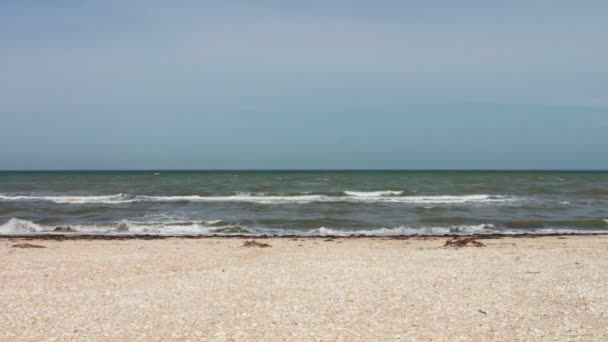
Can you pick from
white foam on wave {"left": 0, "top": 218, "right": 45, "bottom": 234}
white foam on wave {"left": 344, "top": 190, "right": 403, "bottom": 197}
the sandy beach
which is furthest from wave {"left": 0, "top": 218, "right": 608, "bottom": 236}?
white foam on wave {"left": 344, "top": 190, "right": 403, "bottom": 197}

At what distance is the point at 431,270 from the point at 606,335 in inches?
158

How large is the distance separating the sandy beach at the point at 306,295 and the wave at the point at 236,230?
18.4 feet

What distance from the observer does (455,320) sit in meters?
6.46

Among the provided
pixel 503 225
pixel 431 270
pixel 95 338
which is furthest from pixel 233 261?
pixel 503 225

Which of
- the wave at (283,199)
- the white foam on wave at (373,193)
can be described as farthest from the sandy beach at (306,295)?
the white foam on wave at (373,193)

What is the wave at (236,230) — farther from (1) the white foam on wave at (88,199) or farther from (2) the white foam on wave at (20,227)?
(1) the white foam on wave at (88,199)

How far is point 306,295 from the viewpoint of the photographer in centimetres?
775

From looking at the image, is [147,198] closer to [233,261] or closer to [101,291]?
[233,261]

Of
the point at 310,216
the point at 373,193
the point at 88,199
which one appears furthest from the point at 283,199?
the point at 88,199

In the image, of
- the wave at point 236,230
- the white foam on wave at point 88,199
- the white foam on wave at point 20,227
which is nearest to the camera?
the wave at point 236,230

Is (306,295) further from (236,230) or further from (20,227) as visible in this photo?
(20,227)

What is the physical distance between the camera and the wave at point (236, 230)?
60.6 feet

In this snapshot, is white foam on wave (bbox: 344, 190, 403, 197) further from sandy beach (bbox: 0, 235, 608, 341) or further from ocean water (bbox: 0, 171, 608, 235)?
sandy beach (bbox: 0, 235, 608, 341)

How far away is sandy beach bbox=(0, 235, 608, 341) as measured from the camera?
6.09 m
